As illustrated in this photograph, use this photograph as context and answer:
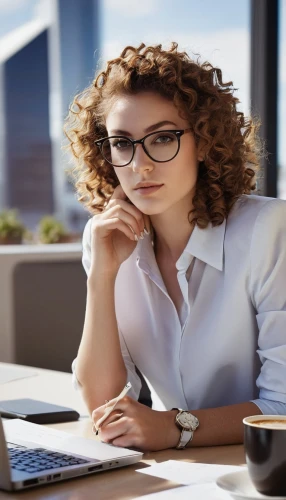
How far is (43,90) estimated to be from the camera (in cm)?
600

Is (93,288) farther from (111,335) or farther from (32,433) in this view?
(32,433)

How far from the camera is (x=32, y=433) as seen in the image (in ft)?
4.61

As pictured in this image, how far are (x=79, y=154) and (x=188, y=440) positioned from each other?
0.87m

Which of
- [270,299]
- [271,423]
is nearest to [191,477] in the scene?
[271,423]

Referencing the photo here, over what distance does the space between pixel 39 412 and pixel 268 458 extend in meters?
0.69

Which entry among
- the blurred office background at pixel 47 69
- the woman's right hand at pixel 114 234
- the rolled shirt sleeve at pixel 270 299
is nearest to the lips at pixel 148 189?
the woman's right hand at pixel 114 234

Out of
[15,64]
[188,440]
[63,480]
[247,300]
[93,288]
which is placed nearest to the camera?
[63,480]

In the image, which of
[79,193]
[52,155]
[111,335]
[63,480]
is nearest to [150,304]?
[111,335]

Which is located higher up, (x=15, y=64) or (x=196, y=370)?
(x=15, y=64)

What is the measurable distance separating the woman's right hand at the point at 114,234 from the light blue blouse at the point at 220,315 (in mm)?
63

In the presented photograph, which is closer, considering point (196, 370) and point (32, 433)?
point (32, 433)

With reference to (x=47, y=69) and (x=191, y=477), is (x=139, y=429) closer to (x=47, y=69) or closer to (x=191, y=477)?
(x=191, y=477)

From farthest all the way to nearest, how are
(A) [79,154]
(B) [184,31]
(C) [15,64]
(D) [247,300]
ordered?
(C) [15,64] → (B) [184,31] → (A) [79,154] → (D) [247,300]

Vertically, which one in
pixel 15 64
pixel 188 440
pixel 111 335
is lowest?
pixel 188 440
